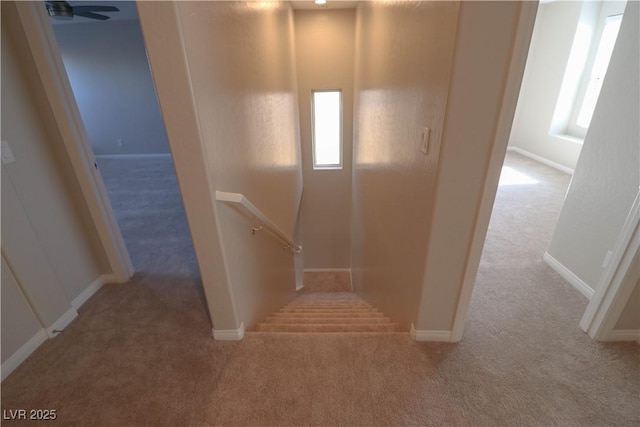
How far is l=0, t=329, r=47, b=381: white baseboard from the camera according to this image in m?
1.47

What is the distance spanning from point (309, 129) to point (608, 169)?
348cm

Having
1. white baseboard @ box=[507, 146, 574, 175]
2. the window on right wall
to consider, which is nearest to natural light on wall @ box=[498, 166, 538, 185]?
white baseboard @ box=[507, 146, 574, 175]

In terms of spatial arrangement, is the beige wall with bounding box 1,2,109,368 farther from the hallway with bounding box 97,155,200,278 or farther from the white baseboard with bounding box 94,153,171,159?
the white baseboard with bounding box 94,153,171,159

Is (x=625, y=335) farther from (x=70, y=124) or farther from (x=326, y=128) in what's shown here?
(x=326, y=128)

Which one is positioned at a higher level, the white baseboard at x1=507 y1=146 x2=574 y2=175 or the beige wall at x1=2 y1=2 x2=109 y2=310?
the beige wall at x1=2 y1=2 x2=109 y2=310

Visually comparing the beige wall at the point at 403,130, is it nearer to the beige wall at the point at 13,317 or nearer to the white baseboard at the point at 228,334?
the white baseboard at the point at 228,334

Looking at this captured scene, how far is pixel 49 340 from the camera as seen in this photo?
1.67 metres

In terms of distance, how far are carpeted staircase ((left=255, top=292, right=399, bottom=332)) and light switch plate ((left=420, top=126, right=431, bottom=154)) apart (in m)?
1.20

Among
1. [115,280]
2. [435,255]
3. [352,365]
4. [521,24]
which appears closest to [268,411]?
[352,365]

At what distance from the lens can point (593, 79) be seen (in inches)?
178

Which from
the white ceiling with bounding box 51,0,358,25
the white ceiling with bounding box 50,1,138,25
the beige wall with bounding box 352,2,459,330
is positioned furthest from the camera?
the white ceiling with bounding box 50,1,138,25

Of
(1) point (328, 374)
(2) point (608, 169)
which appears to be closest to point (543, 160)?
(2) point (608, 169)

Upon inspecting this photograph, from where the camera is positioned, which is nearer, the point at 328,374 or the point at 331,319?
the point at 328,374

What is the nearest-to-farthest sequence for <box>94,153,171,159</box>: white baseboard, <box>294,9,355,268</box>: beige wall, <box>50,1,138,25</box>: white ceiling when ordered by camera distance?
<box>294,9,355,268</box>: beige wall
<box>50,1,138,25</box>: white ceiling
<box>94,153,171,159</box>: white baseboard
